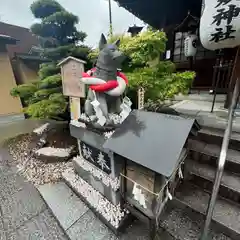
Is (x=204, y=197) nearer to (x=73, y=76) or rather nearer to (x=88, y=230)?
(x=88, y=230)

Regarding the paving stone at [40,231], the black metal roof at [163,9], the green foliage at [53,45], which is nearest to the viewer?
the paving stone at [40,231]

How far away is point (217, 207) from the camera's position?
1589mm

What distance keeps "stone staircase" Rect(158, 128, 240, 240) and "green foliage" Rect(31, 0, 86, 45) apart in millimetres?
3821

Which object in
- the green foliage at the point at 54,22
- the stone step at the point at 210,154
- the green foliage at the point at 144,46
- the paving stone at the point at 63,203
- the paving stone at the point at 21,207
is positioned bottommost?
the paving stone at the point at 21,207

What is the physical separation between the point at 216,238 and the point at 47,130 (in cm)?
409

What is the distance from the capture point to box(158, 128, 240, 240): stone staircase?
147cm

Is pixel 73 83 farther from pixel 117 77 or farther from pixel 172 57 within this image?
pixel 172 57

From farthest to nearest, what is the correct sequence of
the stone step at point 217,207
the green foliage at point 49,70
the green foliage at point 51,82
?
1. the green foliage at point 49,70
2. the green foliage at point 51,82
3. the stone step at point 217,207

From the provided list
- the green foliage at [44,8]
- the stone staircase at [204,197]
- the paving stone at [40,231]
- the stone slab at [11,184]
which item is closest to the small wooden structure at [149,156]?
the stone staircase at [204,197]

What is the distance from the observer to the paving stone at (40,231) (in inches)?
69.3

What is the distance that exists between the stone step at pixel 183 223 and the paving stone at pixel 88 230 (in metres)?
0.67

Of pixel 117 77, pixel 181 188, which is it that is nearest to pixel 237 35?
pixel 117 77

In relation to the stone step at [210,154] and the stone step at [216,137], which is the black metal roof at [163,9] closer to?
the stone step at [216,137]

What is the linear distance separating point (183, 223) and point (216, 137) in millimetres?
1158
